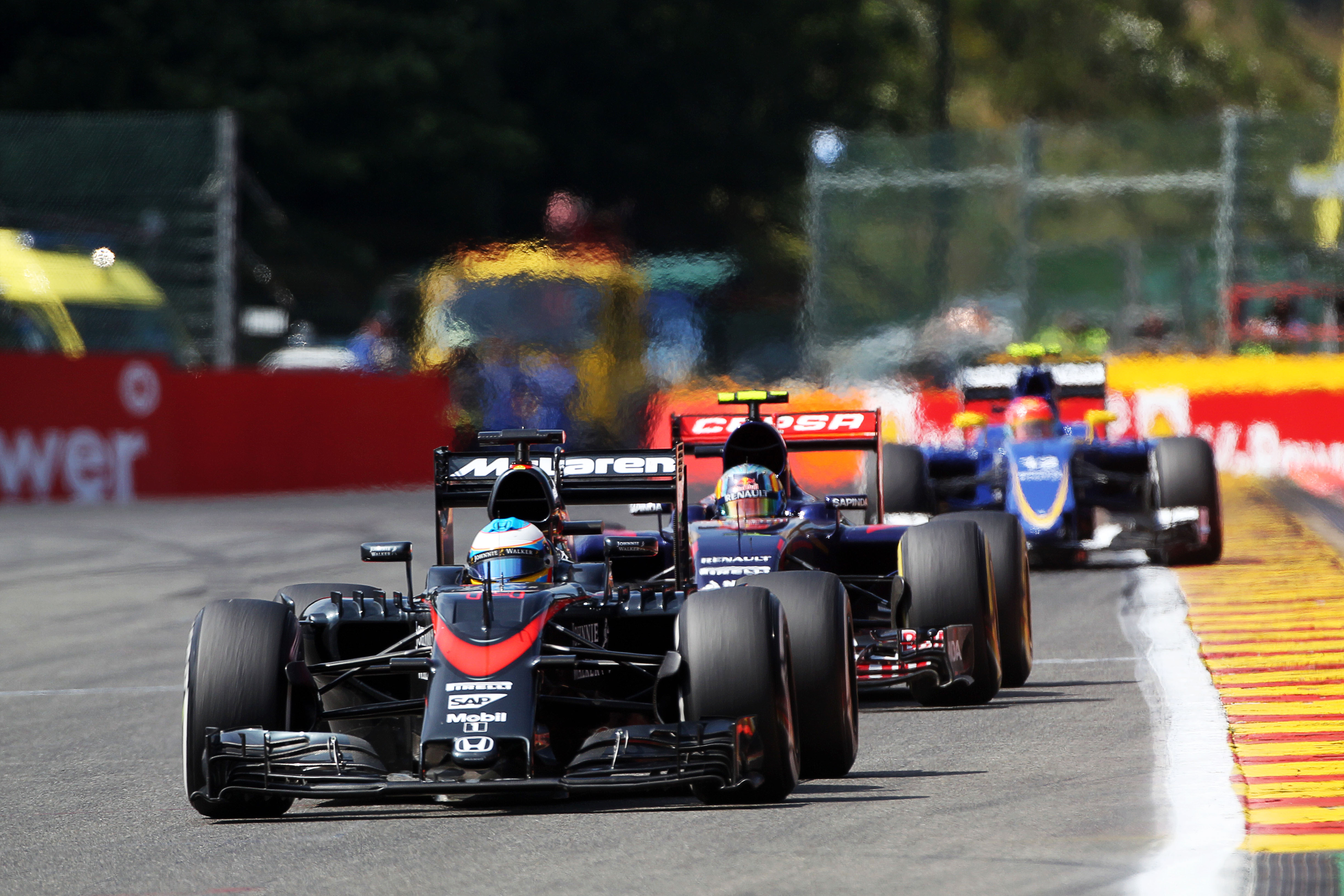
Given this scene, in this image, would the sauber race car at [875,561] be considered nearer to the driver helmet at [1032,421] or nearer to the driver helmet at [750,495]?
the driver helmet at [750,495]

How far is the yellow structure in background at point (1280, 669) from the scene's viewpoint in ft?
21.4

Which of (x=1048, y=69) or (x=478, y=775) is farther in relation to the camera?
(x=1048, y=69)

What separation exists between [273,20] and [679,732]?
3143 centimetres

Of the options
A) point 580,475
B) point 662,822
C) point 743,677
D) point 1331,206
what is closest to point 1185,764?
point 743,677

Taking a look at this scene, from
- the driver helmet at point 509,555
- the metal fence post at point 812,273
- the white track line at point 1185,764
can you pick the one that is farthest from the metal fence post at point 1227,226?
the driver helmet at point 509,555

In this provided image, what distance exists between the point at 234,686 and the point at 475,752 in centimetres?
93

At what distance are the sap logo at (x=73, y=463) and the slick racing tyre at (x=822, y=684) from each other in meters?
15.6

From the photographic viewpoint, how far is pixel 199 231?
77.8 feet

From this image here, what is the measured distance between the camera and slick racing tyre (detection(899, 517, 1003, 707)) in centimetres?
907

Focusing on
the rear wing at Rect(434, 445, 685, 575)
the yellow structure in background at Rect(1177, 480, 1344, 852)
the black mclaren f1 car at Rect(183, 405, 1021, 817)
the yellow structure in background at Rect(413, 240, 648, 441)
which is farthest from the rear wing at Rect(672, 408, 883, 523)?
the yellow structure in background at Rect(413, 240, 648, 441)

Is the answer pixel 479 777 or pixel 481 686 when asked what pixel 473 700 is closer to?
pixel 481 686

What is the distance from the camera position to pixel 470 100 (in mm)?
38781

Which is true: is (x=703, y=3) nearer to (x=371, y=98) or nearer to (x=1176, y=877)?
(x=371, y=98)

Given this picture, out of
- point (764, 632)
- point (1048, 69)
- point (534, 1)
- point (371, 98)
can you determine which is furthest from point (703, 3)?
point (764, 632)
